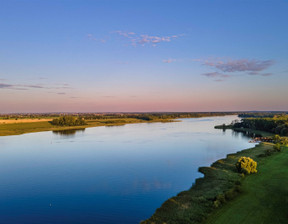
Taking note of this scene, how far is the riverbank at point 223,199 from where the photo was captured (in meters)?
23.1

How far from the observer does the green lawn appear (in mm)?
22125

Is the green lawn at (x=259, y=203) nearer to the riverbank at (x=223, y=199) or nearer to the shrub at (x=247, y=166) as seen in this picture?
the riverbank at (x=223, y=199)

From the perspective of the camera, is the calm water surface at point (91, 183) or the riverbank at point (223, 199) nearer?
the riverbank at point (223, 199)

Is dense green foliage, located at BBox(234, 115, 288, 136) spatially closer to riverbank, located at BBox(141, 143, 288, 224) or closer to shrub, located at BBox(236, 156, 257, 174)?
shrub, located at BBox(236, 156, 257, 174)

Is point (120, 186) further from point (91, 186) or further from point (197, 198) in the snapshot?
point (197, 198)

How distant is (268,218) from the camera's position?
22.1 metres

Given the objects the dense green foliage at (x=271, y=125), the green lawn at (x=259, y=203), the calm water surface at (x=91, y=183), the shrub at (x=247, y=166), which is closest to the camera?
the green lawn at (x=259, y=203)

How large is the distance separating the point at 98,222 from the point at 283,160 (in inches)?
1666

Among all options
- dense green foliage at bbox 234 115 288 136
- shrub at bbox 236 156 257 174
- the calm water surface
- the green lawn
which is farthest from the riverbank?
dense green foliage at bbox 234 115 288 136

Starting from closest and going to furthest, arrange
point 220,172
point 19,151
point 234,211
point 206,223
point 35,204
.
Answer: point 206,223 < point 234,211 < point 35,204 < point 220,172 < point 19,151

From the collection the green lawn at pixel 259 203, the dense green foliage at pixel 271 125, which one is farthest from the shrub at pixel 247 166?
the dense green foliage at pixel 271 125

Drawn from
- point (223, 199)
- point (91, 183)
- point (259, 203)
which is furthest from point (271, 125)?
point (91, 183)

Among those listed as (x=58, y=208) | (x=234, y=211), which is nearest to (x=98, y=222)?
(x=58, y=208)

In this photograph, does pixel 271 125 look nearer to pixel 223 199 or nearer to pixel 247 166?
pixel 247 166
